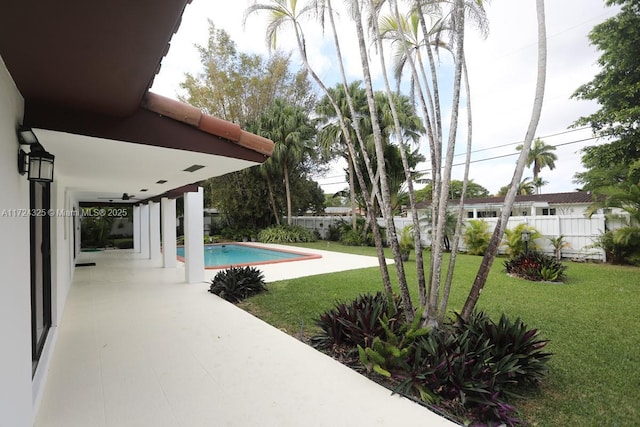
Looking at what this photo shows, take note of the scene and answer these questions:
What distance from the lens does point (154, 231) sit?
1323 cm

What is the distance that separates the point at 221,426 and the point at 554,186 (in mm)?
46588

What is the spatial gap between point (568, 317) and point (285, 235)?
15284 millimetres

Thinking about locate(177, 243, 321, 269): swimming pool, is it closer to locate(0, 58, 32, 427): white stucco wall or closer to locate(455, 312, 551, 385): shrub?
locate(455, 312, 551, 385): shrub

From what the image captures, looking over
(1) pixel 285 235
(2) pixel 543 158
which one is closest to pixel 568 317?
(1) pixel 285 235

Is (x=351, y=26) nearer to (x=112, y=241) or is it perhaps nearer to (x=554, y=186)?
(x=112, y=241)

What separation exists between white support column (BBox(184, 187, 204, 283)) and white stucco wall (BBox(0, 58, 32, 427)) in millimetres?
5809

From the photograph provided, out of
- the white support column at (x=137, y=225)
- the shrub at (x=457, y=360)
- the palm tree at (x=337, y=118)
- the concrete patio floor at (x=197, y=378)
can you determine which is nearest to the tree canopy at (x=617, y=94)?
the palm tree at (x=337, y=118)

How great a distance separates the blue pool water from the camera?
44.2ft

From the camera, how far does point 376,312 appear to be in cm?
389

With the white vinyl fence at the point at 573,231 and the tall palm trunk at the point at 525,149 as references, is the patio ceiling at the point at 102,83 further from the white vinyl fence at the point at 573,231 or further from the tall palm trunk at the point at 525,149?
the white vinyl fence at the point at 573,231

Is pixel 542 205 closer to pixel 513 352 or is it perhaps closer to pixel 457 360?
pixel 513 352

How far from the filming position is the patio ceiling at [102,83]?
1444mm

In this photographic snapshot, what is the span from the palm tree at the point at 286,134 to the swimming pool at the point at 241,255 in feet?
14.0

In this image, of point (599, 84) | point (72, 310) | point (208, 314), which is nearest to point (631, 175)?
point (599, 84)
